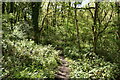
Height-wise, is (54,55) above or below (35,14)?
below

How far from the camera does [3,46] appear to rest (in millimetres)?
7773

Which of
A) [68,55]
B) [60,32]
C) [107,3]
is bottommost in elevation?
[68,55]

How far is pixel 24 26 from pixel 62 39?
616cm

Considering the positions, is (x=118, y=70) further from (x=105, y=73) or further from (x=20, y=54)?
(x=20, y=54)

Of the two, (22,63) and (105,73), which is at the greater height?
(22,63)

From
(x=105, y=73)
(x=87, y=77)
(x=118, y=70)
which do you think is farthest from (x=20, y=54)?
(x=118, y=70)

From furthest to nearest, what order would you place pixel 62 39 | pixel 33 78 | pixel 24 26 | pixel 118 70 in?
pixel 62 39, pixel 24 26, pixel 118 70, pixel 33 78

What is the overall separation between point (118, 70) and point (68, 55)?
5.76m

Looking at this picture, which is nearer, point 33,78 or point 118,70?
point 33,78

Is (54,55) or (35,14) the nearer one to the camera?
(54,55)

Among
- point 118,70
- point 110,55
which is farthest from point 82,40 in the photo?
point 118,70

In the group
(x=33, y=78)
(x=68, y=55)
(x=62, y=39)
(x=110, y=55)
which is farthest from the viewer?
(x=62, y=39)

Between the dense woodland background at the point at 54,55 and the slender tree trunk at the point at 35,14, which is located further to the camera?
the slender tree trunk at the point at 35,14

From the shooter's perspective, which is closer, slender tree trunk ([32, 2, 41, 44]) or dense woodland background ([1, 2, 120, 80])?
dense woodland background ([1, 2, 120, 80])
